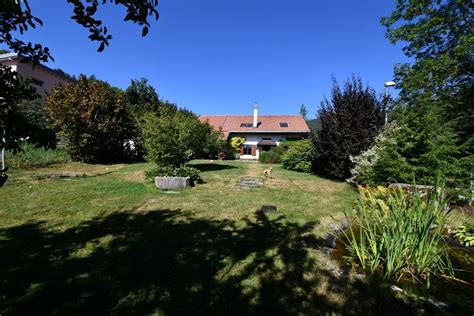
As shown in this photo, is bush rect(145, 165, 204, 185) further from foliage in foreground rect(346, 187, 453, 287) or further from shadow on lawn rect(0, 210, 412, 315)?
foliage in foreground rect(346, 187, 453, 287)

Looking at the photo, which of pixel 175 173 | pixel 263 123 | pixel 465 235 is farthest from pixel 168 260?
pixel 263 123

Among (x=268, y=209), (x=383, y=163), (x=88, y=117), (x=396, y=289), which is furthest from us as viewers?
(x=88, y=117)

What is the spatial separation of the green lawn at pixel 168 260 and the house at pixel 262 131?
23.4m

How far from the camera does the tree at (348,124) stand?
10.7m

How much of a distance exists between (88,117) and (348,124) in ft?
44.8

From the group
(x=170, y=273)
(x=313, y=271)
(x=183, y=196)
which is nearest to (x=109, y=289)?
(x=170, y=273)

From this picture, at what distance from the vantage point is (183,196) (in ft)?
23.7

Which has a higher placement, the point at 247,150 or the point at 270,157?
the point at 247,150

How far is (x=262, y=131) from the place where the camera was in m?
29.8

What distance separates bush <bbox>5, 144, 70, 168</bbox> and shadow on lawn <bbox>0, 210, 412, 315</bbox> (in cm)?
873

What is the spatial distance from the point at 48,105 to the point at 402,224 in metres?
17.3

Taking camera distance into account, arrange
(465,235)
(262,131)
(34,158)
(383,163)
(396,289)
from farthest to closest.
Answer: (262,131), (34,158), (383,163), (465,235), (396,289)

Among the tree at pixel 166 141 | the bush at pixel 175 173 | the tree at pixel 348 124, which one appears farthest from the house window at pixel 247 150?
the bush at pixel 175 173

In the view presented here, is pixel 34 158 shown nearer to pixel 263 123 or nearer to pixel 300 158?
pixel 300 158
